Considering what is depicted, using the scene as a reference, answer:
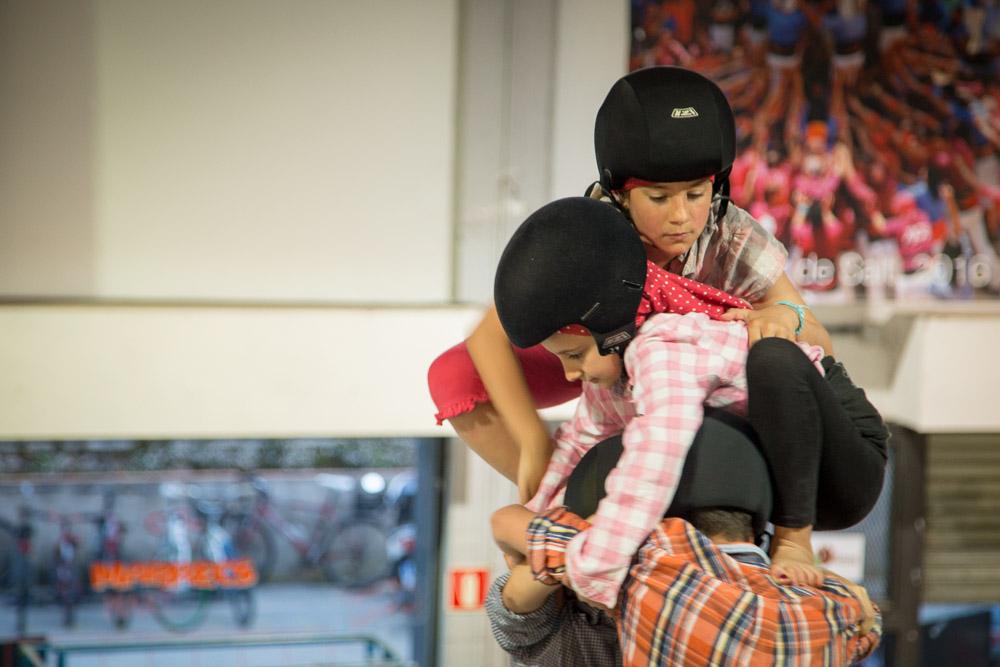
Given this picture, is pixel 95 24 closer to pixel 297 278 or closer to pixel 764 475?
pixel 297 278

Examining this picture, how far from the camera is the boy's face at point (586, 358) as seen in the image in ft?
3.81

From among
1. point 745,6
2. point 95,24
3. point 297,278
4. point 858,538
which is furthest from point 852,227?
point 95,24

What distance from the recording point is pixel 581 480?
1.27m

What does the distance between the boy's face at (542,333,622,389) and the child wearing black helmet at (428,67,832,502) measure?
0.12 m

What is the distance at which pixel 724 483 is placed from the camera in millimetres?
1145

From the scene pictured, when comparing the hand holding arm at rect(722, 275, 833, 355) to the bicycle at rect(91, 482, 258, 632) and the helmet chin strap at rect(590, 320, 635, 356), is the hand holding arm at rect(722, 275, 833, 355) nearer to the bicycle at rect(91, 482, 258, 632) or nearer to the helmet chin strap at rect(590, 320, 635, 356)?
the helmet chin strap at rect(590, 320, 635, 356)

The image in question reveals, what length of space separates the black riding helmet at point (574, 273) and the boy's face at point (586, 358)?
3cm

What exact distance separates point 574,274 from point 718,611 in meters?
0.41

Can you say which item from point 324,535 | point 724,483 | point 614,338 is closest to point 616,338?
point 614,338

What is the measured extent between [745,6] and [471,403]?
3512 mm

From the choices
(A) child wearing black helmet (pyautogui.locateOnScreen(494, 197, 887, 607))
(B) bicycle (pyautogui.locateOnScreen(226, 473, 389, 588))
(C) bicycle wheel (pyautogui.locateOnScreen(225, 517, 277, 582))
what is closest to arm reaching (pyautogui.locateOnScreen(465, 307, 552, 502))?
(A) child wearing black helmet (pyautogui.locateOnScreen(494, 197, 887, 607))

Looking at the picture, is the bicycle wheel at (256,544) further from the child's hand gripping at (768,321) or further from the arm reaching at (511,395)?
the child's hand gripping at (768,321)

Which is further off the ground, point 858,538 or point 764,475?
point 764,475

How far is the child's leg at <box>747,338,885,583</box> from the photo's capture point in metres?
1.10
